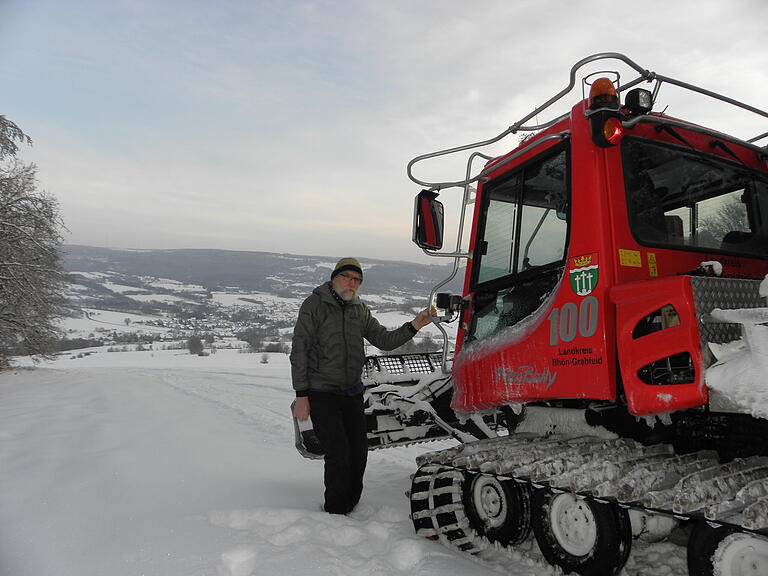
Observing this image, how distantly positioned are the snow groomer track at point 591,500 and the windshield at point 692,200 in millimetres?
1183

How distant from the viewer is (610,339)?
2.56 meters

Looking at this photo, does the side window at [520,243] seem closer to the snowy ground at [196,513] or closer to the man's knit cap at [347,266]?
the man's knit cap at [347,266]

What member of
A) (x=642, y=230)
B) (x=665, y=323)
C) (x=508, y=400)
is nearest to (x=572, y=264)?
(x=642, y=230)

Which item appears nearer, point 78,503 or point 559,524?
point 559,524

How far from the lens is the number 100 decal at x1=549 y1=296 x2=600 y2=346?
8.64 feet

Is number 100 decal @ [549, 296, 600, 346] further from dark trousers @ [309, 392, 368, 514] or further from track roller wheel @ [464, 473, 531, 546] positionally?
dark trousers @ [309, 392, 368, 514]

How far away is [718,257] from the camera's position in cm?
306

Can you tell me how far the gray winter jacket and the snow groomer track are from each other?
93 cm

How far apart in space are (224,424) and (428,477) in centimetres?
536

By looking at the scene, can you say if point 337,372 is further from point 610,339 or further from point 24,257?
point 24,257

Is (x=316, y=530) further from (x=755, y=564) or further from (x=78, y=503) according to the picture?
(x=755, y=564)

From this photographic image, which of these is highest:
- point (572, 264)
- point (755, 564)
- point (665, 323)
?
point (572, 264)

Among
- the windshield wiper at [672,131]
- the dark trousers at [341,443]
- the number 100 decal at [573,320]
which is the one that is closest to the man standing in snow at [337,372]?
the dark trousers at [341,443]

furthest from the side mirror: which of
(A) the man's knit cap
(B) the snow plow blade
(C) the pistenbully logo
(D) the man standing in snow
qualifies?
(B) the snow plow blade
